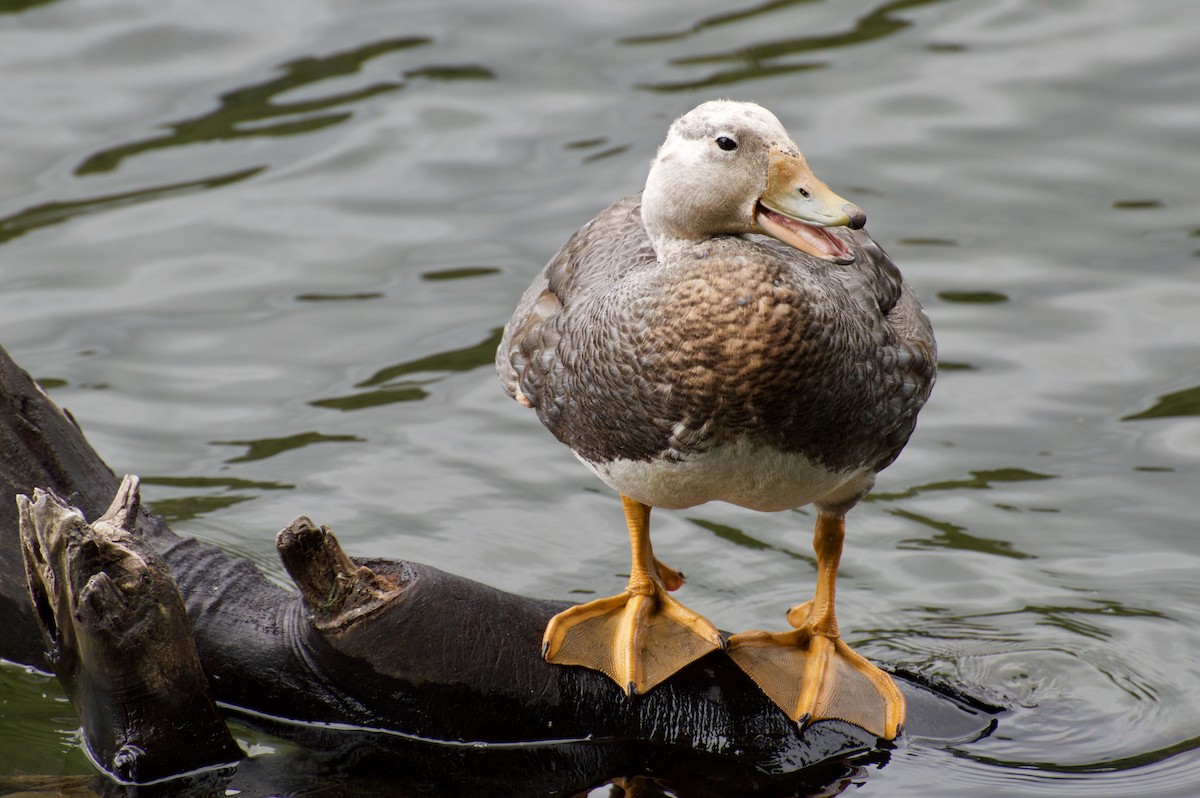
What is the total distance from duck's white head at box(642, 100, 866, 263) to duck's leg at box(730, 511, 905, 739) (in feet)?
4.18

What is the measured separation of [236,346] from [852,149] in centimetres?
375

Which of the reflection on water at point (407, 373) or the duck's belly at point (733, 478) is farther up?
the duck's belly at point (733, 478)

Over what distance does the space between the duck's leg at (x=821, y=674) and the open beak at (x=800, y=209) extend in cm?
127

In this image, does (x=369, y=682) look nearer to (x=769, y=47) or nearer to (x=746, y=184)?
(x=746, y=184)

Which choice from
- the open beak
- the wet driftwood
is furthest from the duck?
the wet driftwood

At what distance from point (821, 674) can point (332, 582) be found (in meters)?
1.52

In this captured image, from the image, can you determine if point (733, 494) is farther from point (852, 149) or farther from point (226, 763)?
point (852, 149)

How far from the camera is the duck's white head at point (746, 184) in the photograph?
4199 millimetres

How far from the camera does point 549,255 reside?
845 centimetres

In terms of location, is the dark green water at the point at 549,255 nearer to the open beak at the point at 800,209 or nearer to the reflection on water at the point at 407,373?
the reflection on water at the point at 407,373

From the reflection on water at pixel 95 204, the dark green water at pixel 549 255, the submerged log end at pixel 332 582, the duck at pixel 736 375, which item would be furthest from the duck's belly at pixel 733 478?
the reflection on water at pixel 95 204

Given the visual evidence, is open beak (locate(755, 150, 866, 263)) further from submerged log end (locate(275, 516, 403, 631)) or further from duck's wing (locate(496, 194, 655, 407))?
submerged log end (locate(275, 516, 403, 631))

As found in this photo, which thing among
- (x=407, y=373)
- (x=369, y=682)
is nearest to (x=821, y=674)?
(x=369, y=682)

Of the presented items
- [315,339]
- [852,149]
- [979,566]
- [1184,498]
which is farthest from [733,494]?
[852,149]
